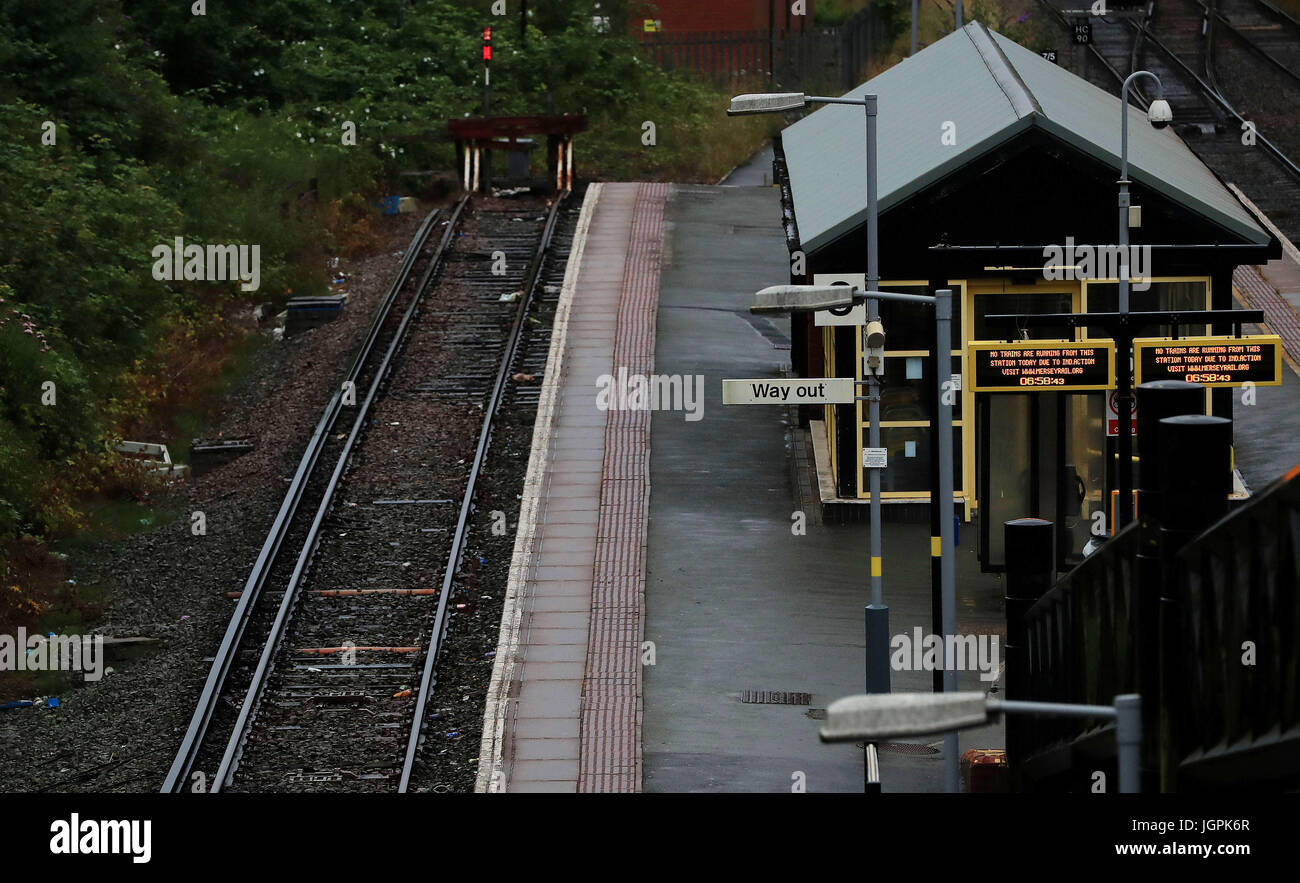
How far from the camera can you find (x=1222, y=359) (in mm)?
18000

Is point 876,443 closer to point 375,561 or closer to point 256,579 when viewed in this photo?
point 375,561

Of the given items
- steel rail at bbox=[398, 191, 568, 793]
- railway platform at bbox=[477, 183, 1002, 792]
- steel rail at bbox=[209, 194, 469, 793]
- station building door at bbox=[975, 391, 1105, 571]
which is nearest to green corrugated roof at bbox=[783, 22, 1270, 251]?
station building door at bbox=[975, 391, 1105, 571]

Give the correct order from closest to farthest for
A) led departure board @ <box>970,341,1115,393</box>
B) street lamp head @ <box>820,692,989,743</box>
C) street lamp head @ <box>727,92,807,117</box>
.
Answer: street lamp head @ <box>820,692,989,743</box> < street lamp head @ <box>727,92,807,117</box> < led departure board @ <box>970,341,1115,393</box>

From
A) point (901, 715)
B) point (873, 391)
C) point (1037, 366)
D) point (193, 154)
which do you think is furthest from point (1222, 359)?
point (193, 154)

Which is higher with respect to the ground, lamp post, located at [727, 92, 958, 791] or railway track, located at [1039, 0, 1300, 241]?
railway track, located at [1039, 0, 1300, 241]

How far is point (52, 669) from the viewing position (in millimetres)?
17266

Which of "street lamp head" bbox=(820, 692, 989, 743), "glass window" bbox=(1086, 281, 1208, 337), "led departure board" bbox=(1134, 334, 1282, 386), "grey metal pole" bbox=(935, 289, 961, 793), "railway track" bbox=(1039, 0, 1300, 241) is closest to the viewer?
"street lamp head" bbox=(820, 692, 989, 743)

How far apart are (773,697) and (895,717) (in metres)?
10.5

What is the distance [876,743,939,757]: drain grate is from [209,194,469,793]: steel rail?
18.9 ft

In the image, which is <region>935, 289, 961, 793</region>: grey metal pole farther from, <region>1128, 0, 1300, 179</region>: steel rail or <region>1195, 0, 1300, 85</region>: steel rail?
<region>1195, 0, 1300, 85</region>: steel rail

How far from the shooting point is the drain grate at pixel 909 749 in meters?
16.0

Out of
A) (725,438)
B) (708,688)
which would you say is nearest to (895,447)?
(725,438)

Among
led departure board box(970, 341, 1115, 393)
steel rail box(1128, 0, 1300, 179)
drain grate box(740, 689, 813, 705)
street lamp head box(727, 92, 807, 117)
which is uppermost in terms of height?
steel rail box(1128, 0, 1300, 179)

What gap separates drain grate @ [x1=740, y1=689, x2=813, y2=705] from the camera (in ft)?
54.5
